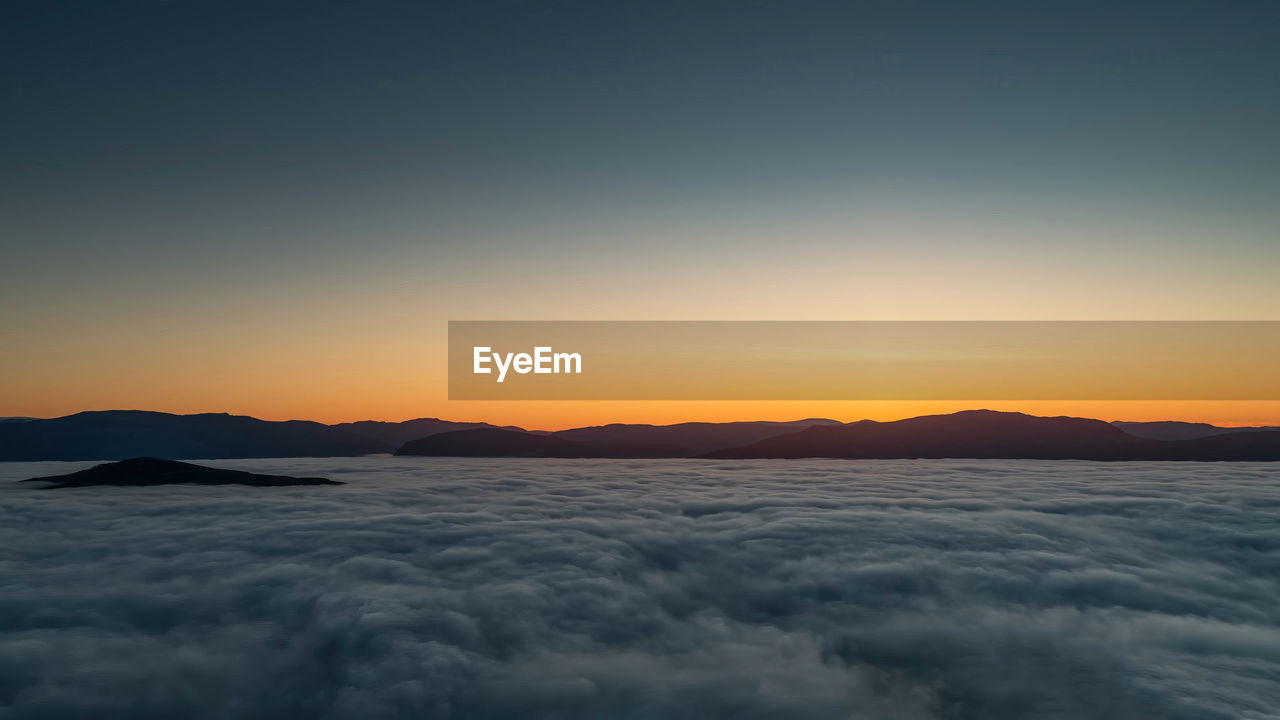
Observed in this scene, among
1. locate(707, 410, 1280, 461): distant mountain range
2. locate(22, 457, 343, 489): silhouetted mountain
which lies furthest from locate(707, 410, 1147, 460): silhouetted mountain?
locate(22, 457, 343, 489): silhouetted mountain

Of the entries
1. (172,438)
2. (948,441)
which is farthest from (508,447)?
(172,438)

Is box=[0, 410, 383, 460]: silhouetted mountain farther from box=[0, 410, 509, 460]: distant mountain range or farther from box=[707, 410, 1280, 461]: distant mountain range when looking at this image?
box=[707, 410, 1280, 461]: distant mountain range

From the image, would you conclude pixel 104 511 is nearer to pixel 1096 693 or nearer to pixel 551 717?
pixel 551 717

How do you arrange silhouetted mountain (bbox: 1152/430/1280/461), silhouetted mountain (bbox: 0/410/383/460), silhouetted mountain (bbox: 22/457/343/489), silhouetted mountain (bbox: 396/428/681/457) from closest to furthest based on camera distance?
silhouetted mountain (bbox: 22/457/343/489) < silhouetted mountain (bbox: 1152/430/1280/461) < silhouetted mountain (bbox: 396/428/681/457) < silhouetted mountain (bbox: 0/410/383/460)

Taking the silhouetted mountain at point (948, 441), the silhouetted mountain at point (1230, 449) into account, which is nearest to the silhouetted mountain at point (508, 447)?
the silhouetted mountain at point (948, 441)

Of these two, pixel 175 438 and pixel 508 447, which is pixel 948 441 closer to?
pixel 508 447

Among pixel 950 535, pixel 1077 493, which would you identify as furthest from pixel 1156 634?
pixel 1077 493
